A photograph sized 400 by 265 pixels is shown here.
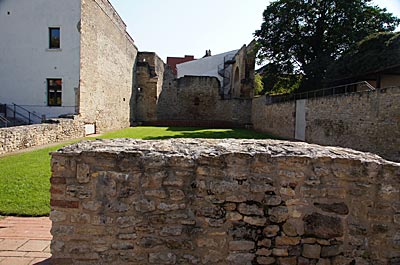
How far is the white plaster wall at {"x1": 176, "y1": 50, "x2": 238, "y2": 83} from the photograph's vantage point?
36.0 meters

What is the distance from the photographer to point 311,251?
2.49m

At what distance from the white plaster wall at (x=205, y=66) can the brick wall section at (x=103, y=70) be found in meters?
15.9

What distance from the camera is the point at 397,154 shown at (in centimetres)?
870

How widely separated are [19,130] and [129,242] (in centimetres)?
900

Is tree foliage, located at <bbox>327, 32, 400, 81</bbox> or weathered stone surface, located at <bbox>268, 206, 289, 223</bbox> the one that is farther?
tree foliage, located at <bbox>327, 32, 400, 81</bbox>

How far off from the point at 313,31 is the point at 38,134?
69.2 feet

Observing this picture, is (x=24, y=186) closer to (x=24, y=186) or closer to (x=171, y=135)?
(x=24, y=186)

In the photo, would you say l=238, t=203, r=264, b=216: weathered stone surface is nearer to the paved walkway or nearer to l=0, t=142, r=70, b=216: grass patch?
the paved walkway

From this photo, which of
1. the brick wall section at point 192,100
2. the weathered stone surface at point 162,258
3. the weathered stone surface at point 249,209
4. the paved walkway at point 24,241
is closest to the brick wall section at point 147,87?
the brick wall section at point 192,100

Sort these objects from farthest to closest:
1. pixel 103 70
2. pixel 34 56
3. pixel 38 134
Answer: pixel 103 70
pixel 34 56
pixel 38 134

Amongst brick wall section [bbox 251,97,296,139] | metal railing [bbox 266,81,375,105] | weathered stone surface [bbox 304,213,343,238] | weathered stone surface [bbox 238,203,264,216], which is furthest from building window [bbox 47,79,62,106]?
weathered stone surface [bbox 304,213,343,238]

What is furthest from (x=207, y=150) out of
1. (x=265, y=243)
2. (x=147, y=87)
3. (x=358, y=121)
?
(x=147, y=87)

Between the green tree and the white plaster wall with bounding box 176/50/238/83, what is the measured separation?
11506mm

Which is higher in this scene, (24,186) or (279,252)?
(279,252)
